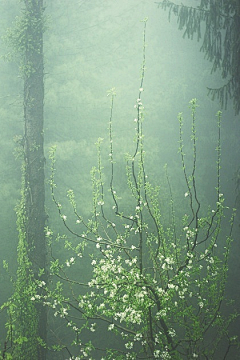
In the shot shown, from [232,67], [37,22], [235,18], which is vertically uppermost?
[37,22]

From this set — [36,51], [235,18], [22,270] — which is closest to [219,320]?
[22,270]

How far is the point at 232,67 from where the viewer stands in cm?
306

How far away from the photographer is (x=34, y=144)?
3.71m

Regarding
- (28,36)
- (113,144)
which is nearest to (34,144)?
(28,36)

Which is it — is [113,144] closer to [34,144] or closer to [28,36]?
[34,144]

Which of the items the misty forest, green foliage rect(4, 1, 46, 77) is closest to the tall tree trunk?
green foliage rect(4, 1, 46, 77)

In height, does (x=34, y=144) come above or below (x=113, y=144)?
below

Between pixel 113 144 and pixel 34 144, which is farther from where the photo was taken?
pixel 113 144

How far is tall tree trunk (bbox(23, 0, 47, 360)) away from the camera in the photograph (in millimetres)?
3604

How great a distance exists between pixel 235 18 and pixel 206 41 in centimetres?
37

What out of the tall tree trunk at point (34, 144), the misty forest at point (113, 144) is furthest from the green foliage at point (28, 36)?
the misty forest at point (113, 144)

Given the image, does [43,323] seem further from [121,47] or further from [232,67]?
[121,47]

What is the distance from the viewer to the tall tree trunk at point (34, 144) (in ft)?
11.8

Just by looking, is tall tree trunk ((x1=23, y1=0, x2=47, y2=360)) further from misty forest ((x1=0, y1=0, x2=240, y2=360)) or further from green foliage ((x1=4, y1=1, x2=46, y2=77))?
misty forest ((x1=0, y1=0, x2=240, y2=360))
